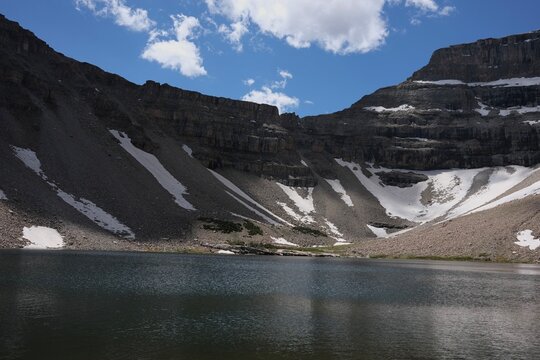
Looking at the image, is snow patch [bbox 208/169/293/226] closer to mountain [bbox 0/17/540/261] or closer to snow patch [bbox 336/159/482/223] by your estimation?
mountain [bbox 0/17/540/261]

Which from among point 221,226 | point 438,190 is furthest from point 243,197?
point 438,190

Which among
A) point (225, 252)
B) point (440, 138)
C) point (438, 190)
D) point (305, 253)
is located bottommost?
point (225, 252)

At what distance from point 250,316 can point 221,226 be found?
7661 cm

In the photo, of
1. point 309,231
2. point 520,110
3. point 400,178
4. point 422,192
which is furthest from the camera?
point 520,110

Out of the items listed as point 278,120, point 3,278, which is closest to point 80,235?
point 3,278

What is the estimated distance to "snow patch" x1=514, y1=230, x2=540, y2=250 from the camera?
8262 centimetres

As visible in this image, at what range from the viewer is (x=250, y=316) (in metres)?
30.4

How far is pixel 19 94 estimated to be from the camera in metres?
111

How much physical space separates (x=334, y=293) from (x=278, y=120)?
473 ft

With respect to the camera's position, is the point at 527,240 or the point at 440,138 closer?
the point at 527,240

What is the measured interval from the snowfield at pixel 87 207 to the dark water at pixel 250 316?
3622 centimetres

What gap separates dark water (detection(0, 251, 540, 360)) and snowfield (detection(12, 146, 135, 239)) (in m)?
36.2

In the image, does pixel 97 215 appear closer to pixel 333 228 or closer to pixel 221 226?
pixel 221 226

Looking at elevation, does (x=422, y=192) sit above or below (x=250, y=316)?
above
